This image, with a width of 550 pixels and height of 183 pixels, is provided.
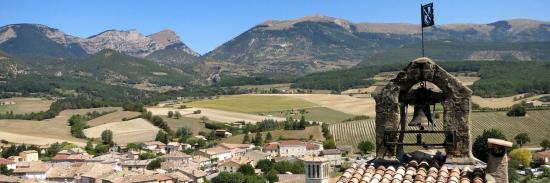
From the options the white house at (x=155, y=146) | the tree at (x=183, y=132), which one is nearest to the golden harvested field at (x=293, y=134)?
the white house at (x=155, y=146)

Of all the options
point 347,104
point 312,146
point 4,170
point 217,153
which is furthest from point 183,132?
point 347,104

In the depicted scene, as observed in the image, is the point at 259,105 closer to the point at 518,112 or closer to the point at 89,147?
the point at 89,147

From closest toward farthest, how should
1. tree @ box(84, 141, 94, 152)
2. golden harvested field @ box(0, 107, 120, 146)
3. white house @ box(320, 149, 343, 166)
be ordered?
white house @ box(320, 149, 343, 166) → tree @ box(84, 141, 94, 152) → golden harvested field @ box(0, 107, 120, 146)

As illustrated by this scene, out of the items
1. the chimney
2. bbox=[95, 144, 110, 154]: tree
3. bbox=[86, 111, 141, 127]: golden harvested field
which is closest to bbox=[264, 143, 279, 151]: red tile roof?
bbox=[95, 144, 110, 154]: tree

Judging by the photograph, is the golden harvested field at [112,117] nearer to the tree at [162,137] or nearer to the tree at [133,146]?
the tree at [162,137]

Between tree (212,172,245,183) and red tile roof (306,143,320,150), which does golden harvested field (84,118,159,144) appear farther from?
tree (212,172,245,183)

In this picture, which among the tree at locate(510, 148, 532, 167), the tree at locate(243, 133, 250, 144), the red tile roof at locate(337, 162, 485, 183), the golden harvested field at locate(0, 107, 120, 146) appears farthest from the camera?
the golden harvested field at locate(0, 107, 120, 146)

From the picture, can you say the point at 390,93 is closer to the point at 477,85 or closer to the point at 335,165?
the point at 335,165
